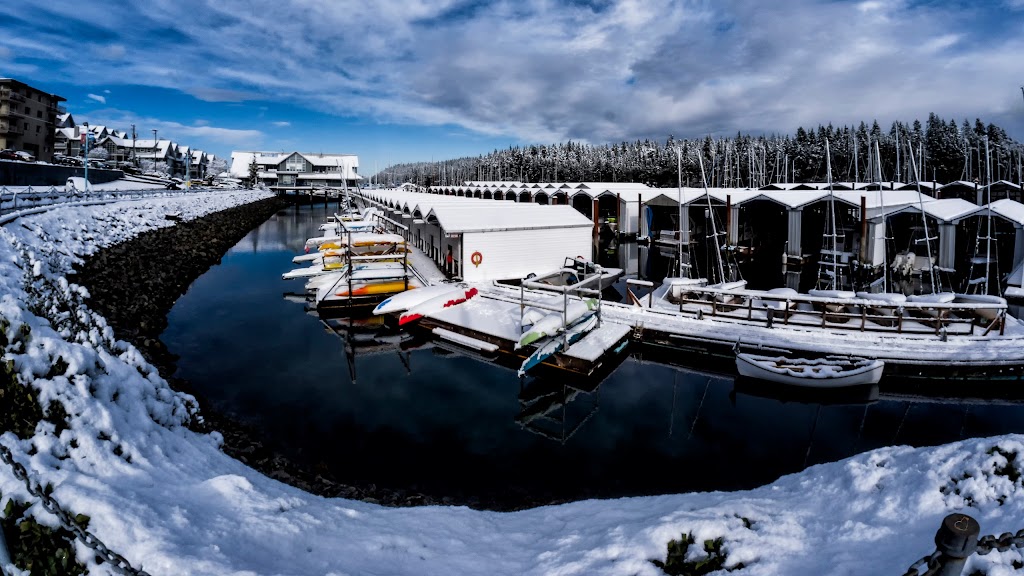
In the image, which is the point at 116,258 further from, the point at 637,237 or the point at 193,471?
the point at 637,237

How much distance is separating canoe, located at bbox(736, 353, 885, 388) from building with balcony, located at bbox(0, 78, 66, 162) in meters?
90.1

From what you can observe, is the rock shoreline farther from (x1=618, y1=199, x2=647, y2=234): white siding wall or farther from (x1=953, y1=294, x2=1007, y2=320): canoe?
(x1=618, y1=199, x2=647, y2=234): white siding wall

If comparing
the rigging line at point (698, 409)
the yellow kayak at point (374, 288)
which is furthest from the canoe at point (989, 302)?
the yellow kayak at point (374, 288)

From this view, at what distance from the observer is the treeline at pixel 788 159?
83.2 metres

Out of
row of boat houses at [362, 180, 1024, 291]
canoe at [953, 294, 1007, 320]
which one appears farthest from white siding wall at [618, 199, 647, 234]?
canoe at [953, 294, 1007, 320]

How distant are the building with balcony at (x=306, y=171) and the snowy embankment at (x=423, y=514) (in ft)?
418

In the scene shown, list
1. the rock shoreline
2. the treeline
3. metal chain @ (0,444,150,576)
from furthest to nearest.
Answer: the treeline
the rock shoreline
metal chain @ (0,444,150,576)

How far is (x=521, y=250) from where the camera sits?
96.0 feet

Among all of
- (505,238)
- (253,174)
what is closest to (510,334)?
(505,238)

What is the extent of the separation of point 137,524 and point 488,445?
8828 mm

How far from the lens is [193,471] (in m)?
7.69

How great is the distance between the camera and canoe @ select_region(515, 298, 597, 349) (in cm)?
1756

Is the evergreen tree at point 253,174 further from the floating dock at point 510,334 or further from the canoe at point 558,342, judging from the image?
the canoe at point 558,342

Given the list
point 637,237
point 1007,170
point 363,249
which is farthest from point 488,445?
point 1007,170
